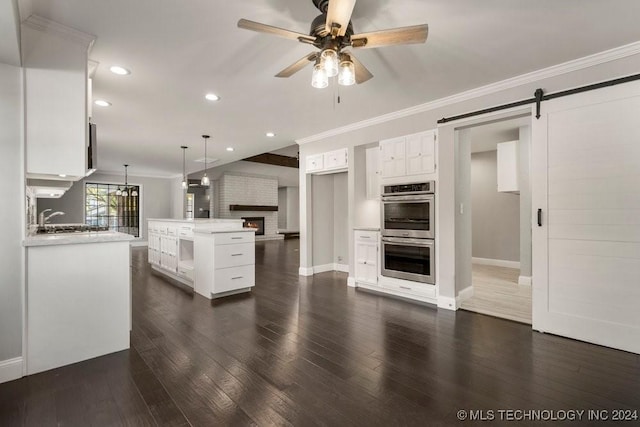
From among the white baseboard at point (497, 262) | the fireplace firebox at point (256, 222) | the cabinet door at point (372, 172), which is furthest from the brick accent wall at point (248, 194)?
the white baseboard at point (497, 262)

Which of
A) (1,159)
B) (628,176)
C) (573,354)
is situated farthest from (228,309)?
(628,176)

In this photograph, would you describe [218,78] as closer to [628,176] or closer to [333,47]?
[333,47]

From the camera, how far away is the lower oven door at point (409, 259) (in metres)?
3.77

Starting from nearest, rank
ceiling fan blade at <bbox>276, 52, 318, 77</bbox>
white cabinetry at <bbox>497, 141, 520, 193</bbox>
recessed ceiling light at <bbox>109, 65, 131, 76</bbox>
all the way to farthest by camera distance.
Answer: ceiling fan blade at <bbox>276, 52, 318, 77</bbox> < recessed ceiling light at <bbox>109, 65, 131, 76</bbox> < white cabinetry at <bbox>497, 141, 520, 193</bbox>

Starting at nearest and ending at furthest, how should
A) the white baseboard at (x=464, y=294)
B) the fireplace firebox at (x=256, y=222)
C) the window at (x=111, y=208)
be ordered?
the white baseboard at (x=464, y=294), the window at (x=111, y=208), the fireplace firebox at (x=256, y=222)

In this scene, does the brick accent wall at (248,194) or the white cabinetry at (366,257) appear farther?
the brick accent wall at (248,194)

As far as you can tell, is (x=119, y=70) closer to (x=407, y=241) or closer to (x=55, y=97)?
(x=55, y=97)

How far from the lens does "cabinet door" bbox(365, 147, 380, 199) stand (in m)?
4.78

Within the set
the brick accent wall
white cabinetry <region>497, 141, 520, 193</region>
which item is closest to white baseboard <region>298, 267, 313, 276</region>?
white cabinetry <region>497, 141, 520, 193</region>

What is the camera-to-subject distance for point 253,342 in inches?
105

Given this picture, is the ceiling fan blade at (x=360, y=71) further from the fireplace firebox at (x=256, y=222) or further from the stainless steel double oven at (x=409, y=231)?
the fireplace firebox at (x=256, y=222)

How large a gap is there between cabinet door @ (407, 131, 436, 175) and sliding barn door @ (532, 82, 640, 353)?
3.54 ft

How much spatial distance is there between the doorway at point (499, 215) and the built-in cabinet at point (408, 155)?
40 centimetres

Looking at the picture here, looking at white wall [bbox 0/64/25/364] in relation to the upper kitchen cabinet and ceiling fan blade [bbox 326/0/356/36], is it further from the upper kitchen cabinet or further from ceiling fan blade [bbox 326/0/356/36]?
ceiling fan blade [bbox 326/0/356/36]
